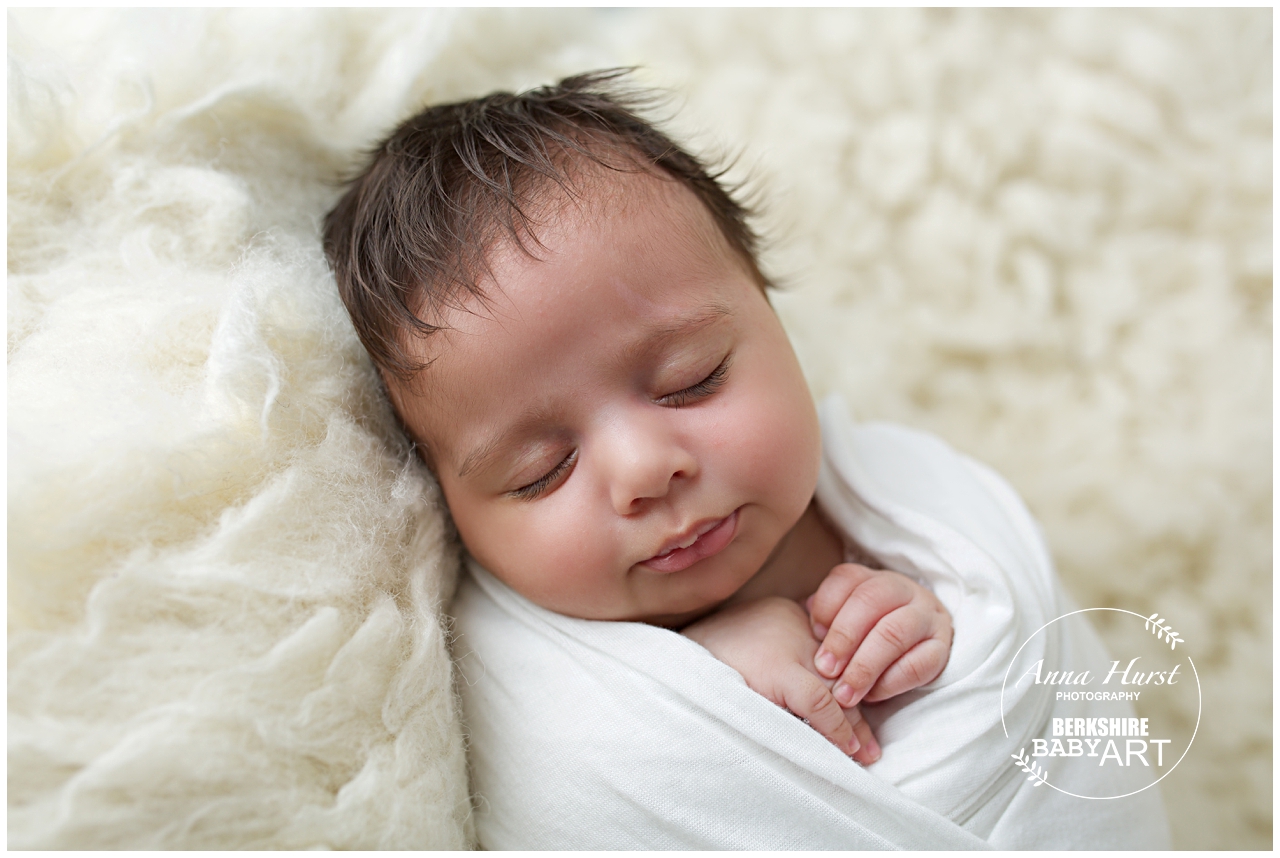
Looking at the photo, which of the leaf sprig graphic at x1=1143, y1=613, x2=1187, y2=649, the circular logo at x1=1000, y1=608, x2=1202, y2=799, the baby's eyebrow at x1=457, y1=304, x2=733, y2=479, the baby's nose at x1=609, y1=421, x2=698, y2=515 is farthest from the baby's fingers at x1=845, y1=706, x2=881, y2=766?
the leaf sprig graphic at x1=1143, y1=613, x2=1187, y2=649

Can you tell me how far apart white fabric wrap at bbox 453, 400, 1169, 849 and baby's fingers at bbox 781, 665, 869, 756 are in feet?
0.07

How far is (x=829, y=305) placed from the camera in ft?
3.96

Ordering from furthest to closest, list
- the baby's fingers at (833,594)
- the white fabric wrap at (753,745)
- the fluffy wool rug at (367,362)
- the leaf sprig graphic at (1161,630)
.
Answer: the leaf sprig graphic at (1161,630) < the baby's fingers at (833,594) < the white fabric wrap at (753,745) < the fluffy wool rug at (367,362)

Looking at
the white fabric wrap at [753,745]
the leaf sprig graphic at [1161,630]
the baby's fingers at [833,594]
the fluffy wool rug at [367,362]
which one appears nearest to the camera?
the fluffy wool rug at [367,362]

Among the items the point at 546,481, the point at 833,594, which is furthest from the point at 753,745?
the point at 546,481

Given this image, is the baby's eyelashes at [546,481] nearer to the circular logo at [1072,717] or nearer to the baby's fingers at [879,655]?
the baby's fingers at [879,655]

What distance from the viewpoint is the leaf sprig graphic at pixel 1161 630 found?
1.04 metres

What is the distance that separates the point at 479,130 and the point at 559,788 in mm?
587

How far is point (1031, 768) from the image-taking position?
2.45ft

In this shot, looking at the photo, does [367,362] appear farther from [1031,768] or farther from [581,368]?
[1031,768]

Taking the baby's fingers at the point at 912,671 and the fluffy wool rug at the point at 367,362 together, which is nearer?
the fluffy wool rug at the point at 367,362

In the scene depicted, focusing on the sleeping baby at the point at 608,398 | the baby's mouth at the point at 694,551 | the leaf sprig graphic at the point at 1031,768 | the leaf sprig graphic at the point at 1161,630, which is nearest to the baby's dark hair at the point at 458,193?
the sleeping baby at the point at 608,398

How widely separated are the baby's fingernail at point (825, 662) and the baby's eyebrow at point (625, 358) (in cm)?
30

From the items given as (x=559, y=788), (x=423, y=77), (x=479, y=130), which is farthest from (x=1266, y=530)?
(x=423, y=77)
